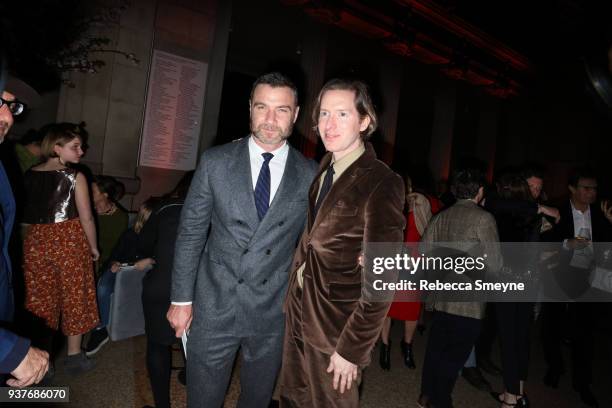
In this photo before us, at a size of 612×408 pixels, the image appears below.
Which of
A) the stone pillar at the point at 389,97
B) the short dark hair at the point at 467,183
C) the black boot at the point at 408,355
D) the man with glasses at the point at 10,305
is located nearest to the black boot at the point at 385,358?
the black boot at the point at 408,355

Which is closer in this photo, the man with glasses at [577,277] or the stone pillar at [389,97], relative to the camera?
the man with glasses at [577,277]

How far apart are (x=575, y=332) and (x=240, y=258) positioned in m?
3.72

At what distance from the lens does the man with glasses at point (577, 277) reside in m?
3.71

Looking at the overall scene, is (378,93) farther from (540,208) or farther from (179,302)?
(179,302)

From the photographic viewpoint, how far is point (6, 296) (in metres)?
1.59

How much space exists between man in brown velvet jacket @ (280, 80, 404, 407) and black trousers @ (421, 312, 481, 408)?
1577 mm

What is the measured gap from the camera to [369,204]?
1.63 metres

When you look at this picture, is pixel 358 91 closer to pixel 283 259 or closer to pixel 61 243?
pixel 283 259

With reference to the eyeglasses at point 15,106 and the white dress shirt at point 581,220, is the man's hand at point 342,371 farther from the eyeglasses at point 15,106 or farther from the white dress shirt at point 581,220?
the white dress shirt at point 581,220

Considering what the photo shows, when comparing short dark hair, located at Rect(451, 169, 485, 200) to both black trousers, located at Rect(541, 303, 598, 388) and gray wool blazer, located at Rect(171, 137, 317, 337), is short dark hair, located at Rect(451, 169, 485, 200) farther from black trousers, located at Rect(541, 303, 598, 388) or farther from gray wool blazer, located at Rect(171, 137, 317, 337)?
black trousers, located at Rect(541, 303, 598, 388)

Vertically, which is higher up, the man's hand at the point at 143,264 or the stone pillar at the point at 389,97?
the stone pillar at the point at 389,97

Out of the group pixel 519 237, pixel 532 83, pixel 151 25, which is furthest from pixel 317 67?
pixel 532 83

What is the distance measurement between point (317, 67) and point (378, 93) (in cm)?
218

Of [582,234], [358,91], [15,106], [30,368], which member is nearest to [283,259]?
[358,91]
